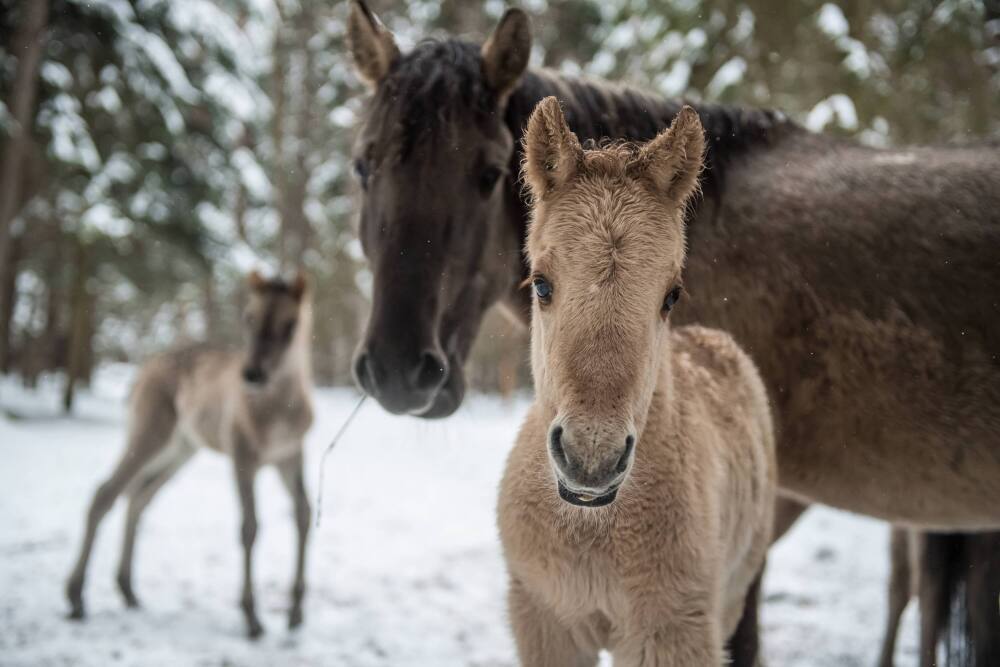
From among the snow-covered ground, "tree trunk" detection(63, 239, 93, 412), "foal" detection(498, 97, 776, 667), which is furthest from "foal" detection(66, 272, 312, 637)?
"tree trunk" detection(63, 239, 93, 412)

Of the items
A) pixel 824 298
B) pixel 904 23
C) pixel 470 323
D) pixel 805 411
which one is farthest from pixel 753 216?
pixel 904 23

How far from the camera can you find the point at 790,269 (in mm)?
2264

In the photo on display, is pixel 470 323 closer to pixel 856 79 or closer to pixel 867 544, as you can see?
pixel 856 79

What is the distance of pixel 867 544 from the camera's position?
6.24 m

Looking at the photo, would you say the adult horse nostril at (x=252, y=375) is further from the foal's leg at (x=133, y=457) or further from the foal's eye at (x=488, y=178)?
the foal's eye at (x=488, y=178)

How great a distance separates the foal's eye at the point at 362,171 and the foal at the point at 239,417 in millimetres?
3156

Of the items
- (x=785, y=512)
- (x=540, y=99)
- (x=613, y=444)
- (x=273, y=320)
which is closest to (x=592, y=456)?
(x=613, y=444)

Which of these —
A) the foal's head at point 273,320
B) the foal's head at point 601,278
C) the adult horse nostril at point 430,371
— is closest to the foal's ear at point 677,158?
the foal's head at point 601,278

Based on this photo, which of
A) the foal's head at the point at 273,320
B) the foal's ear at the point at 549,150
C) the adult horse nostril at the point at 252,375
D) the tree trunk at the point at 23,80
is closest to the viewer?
the foal's ear at the point at 549,150

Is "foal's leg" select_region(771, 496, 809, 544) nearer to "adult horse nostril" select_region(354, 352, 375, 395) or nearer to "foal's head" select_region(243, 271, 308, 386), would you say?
"adult horse nostril" select_region(354, 352, 375, 395)

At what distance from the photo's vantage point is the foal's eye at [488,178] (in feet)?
7.11

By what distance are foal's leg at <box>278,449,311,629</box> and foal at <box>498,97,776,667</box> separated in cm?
365

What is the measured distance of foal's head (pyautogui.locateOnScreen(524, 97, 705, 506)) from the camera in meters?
1.13

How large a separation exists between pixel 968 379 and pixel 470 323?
62.7 inches
